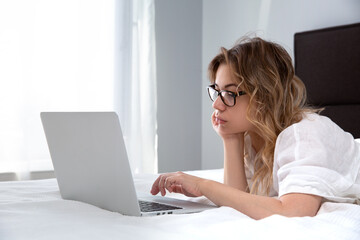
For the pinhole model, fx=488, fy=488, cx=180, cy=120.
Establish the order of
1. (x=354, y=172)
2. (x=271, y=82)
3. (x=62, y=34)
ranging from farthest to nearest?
(x=62, y=34) < (x=271, y=82) < (x=354, y=172)

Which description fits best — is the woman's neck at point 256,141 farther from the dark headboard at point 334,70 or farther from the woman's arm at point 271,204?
the dark headboard at point 334,70

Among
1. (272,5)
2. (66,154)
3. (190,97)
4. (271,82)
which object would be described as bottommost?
(190,97)

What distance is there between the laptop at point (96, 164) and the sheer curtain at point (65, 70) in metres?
1.89

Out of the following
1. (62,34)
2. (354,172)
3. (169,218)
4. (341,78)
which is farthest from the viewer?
(62,34)

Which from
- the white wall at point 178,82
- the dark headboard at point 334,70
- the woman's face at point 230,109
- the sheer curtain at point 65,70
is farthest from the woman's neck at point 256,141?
the white wall at point 178,82

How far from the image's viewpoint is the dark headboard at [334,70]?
2654 millimetres

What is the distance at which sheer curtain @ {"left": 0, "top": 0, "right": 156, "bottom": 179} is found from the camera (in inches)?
123

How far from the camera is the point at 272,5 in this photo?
343cm

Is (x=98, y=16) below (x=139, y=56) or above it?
above

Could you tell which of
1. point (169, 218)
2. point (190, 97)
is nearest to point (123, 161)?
point (169, 218)

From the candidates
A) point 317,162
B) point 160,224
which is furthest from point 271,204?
point 160,224

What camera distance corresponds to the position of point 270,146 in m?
1.38

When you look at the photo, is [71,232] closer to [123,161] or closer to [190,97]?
[123,161]

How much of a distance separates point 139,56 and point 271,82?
238cm
